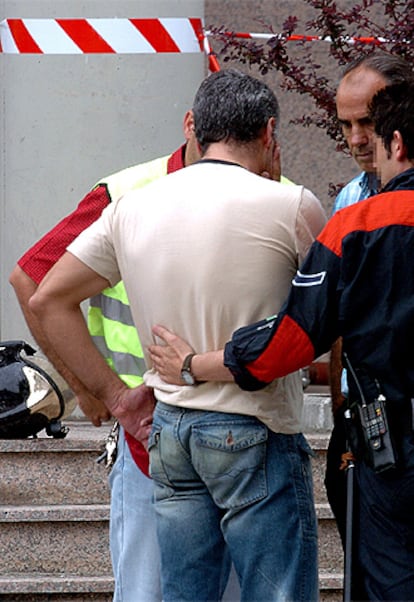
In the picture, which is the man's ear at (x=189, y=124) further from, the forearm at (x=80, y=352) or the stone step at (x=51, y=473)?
the stone step at (x=51, y=473)

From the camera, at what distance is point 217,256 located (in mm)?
3137

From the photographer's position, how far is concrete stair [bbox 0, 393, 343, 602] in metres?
5.29

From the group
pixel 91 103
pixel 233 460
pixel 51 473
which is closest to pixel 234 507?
pixel 233 460

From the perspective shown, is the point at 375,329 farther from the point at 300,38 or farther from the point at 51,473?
the point at 300,38

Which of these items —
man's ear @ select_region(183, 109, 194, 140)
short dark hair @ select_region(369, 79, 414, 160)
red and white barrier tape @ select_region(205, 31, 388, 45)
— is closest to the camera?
short dark hair @ select_region(369, 79, 414, 160)

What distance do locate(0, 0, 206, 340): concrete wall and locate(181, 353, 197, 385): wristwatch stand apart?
12.1 feet

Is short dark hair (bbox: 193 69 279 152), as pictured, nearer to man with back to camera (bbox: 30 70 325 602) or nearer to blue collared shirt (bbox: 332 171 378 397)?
man with back to camera (bbox: 30 70 325 602)

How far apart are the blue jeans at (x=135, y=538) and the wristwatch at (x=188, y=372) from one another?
0.52 m

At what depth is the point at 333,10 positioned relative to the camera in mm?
6031

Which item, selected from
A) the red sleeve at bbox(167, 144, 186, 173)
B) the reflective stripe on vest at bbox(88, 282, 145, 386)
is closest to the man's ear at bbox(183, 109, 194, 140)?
the red sleeve at bbox(167, 144, 186, 173)

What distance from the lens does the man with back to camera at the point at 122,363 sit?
363cm

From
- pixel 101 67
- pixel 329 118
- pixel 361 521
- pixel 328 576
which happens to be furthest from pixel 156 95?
pixel 361 521

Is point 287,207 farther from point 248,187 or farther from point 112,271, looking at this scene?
point 112,271

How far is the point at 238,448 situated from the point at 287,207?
1.98 feet
